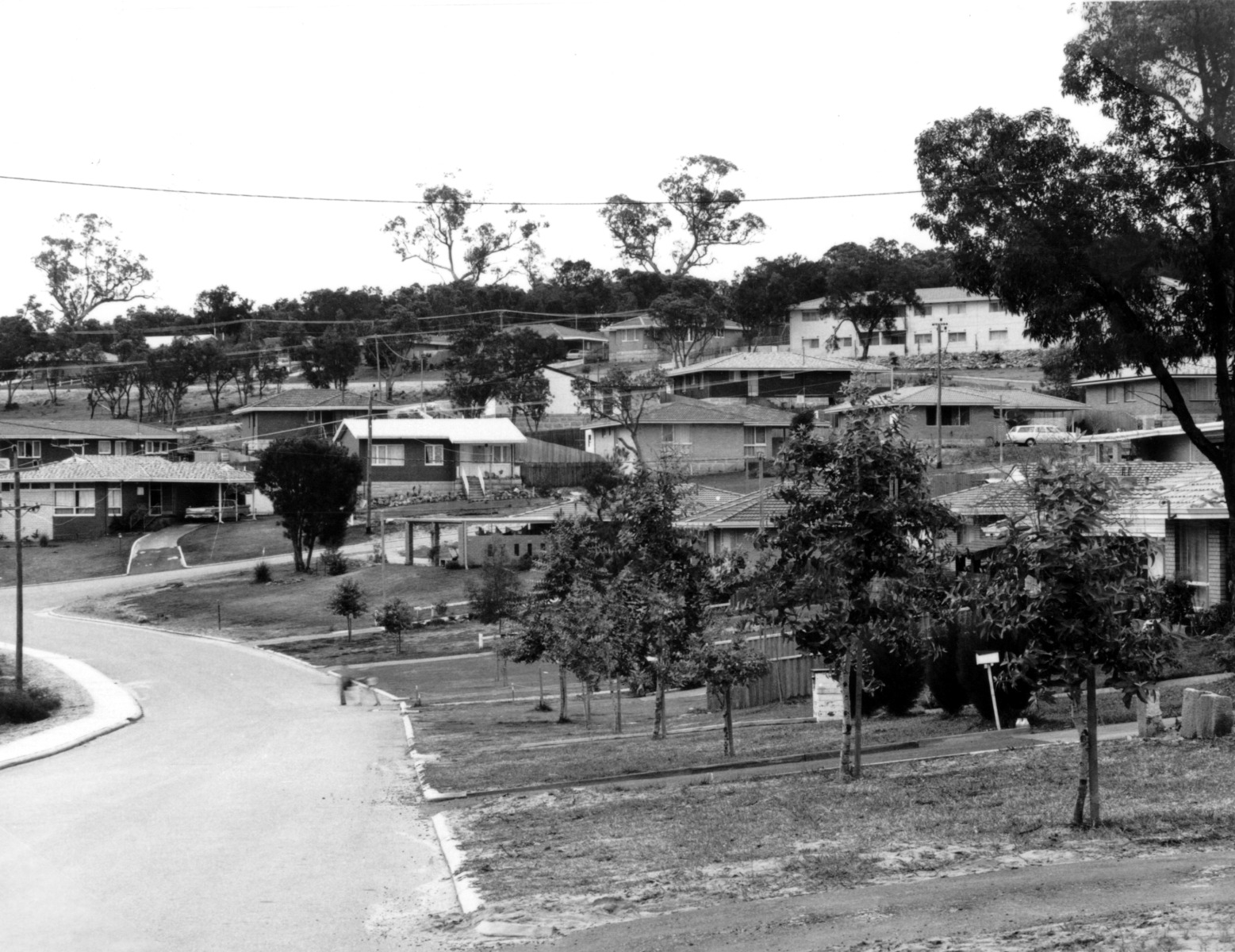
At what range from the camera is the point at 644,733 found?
88.9 ft

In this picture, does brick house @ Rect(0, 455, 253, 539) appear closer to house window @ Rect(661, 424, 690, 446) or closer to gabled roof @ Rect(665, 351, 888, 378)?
house window @ Rect(661, 424, 690, 446)

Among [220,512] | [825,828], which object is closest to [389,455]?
[220,512]

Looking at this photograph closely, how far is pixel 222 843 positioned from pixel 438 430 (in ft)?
230

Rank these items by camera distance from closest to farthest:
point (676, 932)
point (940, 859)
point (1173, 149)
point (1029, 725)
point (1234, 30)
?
point (676, 932), point (940, 859), point (1029, 725), point (1234, 30), point (1173, 149)

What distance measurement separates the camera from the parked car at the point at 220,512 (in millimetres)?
82812

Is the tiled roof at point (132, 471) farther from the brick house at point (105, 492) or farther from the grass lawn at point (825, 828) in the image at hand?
the grass lawn at point (825, 828)

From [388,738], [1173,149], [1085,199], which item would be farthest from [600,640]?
[1173,149]

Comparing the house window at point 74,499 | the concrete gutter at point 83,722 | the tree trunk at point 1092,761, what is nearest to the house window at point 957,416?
the concrete gutter at point 83,722

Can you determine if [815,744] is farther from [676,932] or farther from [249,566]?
[249,566]

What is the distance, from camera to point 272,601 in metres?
61.0

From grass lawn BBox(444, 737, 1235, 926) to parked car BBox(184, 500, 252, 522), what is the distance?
69.4 meters

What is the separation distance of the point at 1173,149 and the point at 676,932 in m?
22.8

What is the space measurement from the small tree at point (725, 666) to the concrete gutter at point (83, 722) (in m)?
14.4

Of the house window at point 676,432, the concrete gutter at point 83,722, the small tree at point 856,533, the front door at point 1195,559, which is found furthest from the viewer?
the house window at point 676,432
